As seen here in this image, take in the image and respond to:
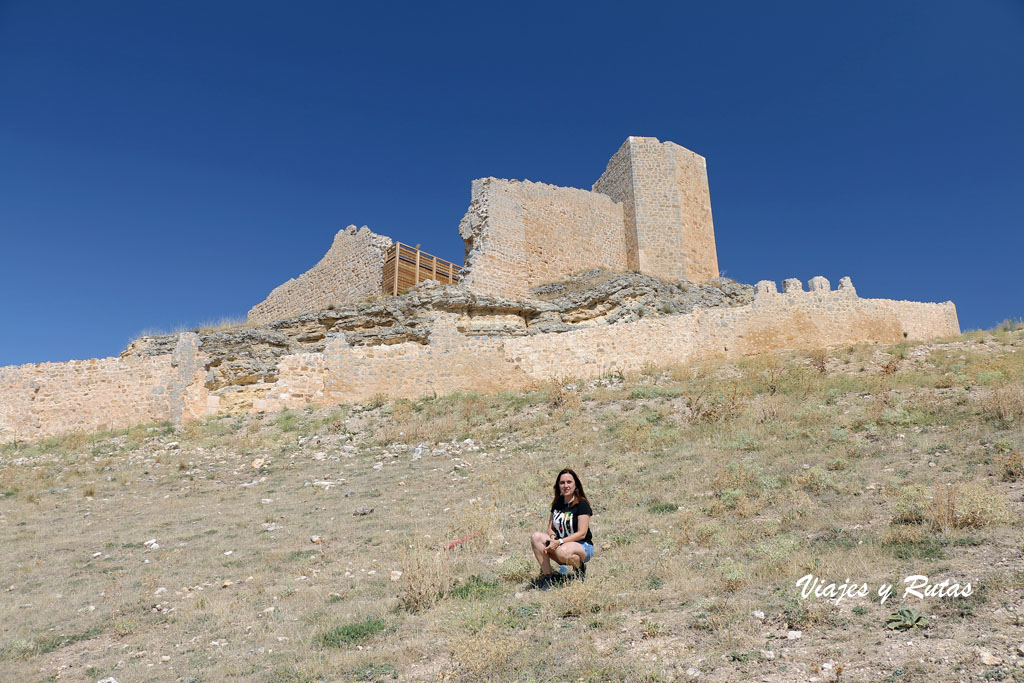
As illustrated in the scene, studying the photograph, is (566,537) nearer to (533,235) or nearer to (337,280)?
(533,235)

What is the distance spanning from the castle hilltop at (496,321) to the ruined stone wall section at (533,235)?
0.05 meters

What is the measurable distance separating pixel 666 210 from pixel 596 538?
1991cm

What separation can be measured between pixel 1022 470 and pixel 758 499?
7.80 feet

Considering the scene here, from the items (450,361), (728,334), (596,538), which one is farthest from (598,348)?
(596,538)

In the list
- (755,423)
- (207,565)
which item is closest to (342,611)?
(207,565)

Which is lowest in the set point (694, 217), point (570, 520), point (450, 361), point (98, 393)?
point (570, 520)

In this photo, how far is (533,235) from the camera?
22.8 metres

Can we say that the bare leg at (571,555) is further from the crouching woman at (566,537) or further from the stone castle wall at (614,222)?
the stone castle wall at (614,222)

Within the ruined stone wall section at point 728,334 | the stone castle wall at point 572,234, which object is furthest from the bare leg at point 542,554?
the stone castle wall at point 572,234

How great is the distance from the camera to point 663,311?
63.8 ft

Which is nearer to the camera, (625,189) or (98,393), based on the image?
(98,393)

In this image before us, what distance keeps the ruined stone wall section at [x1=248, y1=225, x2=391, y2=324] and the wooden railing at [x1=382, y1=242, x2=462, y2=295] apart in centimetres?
47

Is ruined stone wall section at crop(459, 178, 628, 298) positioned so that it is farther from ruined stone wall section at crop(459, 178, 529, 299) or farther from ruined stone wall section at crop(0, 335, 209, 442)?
ruined stone wall section at crop(0, 335, 209, 442)

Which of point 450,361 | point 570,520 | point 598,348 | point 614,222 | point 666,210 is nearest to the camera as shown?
point 570,520
